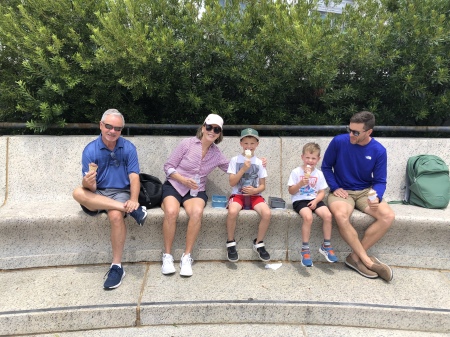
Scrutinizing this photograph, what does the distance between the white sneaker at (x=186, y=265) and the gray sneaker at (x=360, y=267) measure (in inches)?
66.7

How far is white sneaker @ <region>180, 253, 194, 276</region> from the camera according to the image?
356 cm

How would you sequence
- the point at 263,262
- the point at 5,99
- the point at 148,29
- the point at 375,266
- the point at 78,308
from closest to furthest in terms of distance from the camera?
the point at 78,308, the point at 375,266, the point at 263,262, the point at 148,29, the point at 5,99

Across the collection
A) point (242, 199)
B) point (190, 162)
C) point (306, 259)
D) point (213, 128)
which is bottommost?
point (306, 259)

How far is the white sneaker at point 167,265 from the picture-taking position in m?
3.59

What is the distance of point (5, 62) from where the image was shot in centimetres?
478

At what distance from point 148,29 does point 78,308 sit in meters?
3.16

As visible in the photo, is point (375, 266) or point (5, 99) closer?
point (375, 266)

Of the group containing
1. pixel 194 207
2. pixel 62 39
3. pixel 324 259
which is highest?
pixel 62 39

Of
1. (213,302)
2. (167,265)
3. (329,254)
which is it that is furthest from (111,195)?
(329,254)

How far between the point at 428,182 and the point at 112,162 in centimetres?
369

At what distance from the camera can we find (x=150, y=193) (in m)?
3.88

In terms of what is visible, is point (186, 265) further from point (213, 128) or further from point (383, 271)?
point (383, 271)

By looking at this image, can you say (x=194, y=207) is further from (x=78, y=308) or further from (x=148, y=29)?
(x=148, y=29)

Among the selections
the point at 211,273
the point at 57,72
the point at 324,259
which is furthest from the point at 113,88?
the point at 324,259
